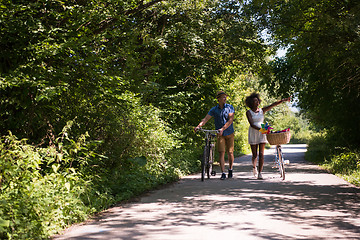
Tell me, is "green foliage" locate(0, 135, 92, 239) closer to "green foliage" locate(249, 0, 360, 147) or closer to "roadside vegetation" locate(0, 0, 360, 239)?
"roadside vegetation" locate(0, 0, 360, 239)

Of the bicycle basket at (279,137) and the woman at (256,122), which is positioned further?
the woman at (256,122)

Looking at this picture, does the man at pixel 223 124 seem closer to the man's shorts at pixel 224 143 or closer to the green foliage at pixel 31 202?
the man's shorts at pixel 224 143

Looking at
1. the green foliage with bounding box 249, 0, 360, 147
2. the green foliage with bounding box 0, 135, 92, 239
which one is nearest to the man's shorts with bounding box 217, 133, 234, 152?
the green foliage with bounding box 249, 0, 360, 147

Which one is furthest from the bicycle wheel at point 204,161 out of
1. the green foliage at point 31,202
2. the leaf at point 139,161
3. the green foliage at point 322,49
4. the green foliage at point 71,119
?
the green foliage at point 31,202

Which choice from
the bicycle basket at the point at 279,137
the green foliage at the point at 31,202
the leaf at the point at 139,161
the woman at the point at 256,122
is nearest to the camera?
the green foliage at the point at 31,202

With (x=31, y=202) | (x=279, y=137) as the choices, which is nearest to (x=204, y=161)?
(x=279, y=137)

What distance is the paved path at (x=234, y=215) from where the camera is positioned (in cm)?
531

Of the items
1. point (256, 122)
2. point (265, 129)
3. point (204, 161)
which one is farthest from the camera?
point (204, 161)

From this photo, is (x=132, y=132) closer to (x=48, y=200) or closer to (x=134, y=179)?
(x=134, y=179)

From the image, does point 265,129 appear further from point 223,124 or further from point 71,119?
point 71,119

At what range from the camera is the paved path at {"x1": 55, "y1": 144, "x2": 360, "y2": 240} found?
5.31m

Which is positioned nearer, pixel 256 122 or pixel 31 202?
pixel 31 202

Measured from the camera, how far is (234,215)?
21.1ft

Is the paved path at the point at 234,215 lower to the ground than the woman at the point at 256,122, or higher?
lower
